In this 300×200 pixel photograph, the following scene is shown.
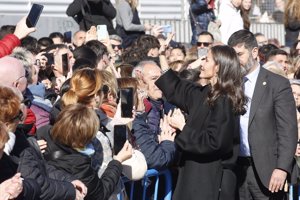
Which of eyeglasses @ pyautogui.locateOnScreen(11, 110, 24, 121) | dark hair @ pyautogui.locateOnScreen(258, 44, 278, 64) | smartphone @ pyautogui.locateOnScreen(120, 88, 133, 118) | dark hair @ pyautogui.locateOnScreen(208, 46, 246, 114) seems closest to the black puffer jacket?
eyeglasses @ pyautogui.locateOnScreen(11, 110, 24, 121)

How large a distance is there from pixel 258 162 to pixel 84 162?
2.38 meters

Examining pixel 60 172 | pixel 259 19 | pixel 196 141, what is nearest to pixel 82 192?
pixel 60 172

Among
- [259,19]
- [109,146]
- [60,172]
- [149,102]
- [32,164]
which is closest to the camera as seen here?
[32,164]

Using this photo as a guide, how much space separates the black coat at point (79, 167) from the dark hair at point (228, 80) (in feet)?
5.21

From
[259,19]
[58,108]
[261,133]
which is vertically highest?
[58,108]

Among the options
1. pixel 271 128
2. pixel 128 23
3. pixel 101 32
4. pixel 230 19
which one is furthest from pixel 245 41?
pixel 128 23

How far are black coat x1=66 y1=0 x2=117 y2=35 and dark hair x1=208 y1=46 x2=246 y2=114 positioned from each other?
19.2 feet

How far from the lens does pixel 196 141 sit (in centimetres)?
808

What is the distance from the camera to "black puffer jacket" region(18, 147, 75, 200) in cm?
614

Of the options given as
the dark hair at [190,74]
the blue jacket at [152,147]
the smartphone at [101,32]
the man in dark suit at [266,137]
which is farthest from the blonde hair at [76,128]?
the smartphone at [101,32]

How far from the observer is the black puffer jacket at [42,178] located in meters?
6.14

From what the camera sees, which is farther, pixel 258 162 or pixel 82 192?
pixel 258 162

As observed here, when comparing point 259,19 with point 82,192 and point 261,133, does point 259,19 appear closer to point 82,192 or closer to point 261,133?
point 261,133

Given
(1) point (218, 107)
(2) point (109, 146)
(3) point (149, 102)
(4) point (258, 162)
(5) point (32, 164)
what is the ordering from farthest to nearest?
(3) point (149, 102), (4) point (258, 162), (1) point (218, 107), (2) point (109, 146), (5) point (32, 164)
